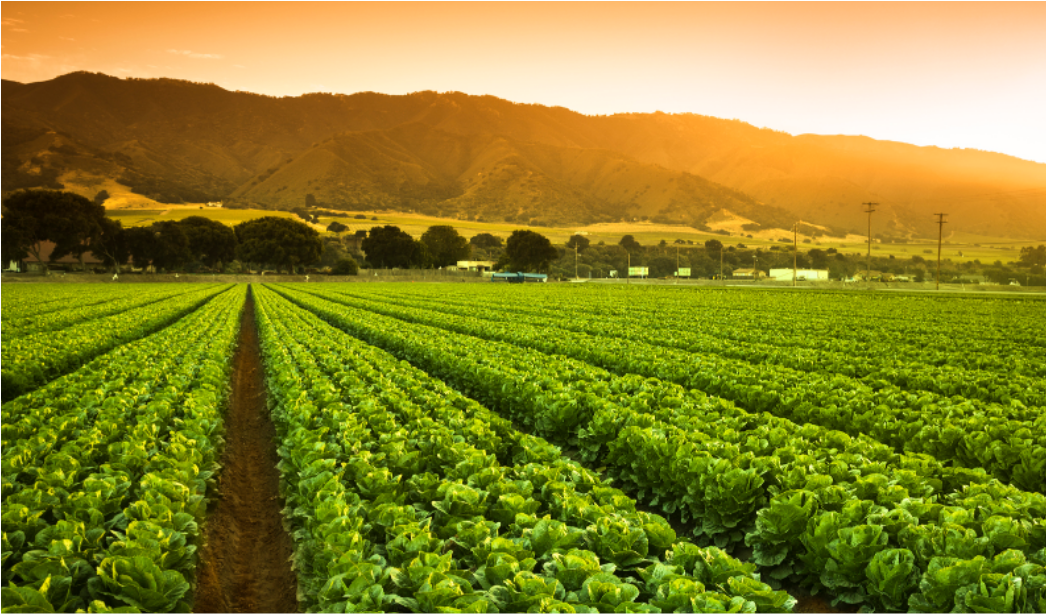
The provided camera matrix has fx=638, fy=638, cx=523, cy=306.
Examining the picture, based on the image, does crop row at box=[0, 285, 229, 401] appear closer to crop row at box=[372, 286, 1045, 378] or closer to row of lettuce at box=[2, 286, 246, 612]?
row of lettuce at box=[2, 286, 246, 612]

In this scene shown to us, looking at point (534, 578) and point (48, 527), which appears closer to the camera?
point (534, 578)

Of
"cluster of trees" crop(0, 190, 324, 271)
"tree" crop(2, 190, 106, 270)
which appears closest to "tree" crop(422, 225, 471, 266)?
"cluster of trees" crop(0, 190, 324, 271)

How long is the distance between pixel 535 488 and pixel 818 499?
273 cm

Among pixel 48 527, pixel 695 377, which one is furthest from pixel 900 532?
pixel 695 377

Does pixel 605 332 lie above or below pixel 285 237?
below

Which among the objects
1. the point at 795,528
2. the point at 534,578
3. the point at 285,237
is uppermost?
the point at 285,237

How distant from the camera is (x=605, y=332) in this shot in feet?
80.0

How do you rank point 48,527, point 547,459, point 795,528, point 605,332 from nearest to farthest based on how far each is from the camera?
point 48,527 → point 795,528 → point 547,459 → point 605,332

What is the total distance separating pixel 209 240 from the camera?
124062 millimetres

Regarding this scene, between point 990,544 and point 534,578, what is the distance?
12.1 feet

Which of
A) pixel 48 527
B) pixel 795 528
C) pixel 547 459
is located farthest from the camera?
pixel 547 459

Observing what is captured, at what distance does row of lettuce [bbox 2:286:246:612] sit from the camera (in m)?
4.79

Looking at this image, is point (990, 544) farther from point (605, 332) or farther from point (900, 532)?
point (605, 332)

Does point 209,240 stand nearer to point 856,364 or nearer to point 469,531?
point 856,364
